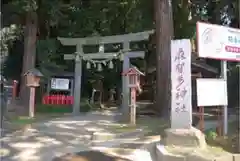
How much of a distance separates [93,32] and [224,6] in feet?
23.0

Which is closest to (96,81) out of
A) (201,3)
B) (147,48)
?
(147,48)

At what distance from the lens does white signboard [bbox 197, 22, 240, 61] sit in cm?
684

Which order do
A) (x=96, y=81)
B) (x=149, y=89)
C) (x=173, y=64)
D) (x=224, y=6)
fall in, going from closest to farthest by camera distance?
(x=173, y=64)
(x=224, y=6)
(x=96, y=81)
(x=149, y=89)

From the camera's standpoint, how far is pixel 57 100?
13.9 meters

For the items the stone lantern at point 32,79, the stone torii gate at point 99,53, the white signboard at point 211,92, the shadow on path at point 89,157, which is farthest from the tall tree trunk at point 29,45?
the white signboard at point 211,92

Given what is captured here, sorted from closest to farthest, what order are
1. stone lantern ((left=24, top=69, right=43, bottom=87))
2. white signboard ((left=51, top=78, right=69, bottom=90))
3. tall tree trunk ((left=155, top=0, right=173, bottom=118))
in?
stone lantern ((left=24, top=69, right=43, bottom=87))
tall tree trunk ((left=155, top=0, right=173, bottom=118))
white signboard ((left=51, top=78, right=69, bottom=90))

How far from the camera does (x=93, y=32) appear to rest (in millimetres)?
14508

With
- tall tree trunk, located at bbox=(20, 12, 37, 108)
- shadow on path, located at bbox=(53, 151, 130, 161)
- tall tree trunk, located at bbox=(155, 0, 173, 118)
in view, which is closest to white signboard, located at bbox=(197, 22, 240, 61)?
shadow on path, located at bbox=(53, 151, 130, 161)

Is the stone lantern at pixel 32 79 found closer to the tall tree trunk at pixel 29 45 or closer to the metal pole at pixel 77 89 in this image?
the metal pole at pixel 77 89

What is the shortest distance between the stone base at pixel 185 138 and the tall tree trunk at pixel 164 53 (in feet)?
15.0

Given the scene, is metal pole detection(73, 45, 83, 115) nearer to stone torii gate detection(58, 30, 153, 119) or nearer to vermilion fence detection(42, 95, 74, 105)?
stone torii gate detection(58, 30, 153, 119)

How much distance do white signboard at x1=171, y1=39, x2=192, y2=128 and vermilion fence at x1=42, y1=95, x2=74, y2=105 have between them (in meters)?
8.25

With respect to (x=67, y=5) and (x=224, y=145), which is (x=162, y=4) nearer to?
(x=67, y=5)

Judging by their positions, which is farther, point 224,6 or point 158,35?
point 224,6
